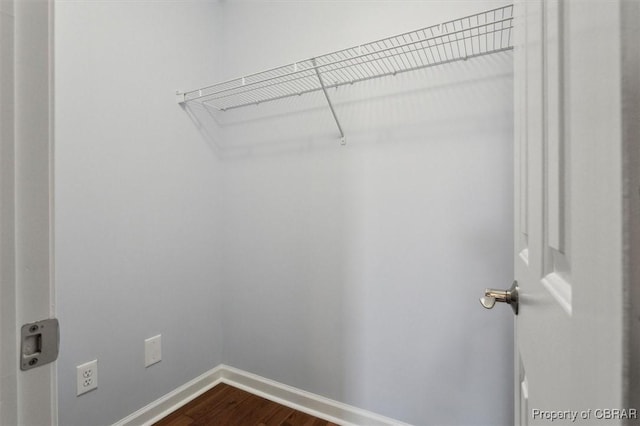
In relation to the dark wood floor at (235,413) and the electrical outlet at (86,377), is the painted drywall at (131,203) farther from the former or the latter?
the dark wood floor at (235,413)

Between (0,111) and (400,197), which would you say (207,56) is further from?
(0,111)

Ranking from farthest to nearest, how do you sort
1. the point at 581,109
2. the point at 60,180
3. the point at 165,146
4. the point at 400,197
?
1. the point at 165,146
2. the point at 400,197
3. the point at 60,180
4. the point at 581,109

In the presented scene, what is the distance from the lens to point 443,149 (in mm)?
1139

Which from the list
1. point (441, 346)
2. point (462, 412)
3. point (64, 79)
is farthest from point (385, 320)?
point (64, 79)

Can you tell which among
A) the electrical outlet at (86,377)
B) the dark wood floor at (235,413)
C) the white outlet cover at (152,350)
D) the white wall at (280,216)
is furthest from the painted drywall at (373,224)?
the electrical outlet at (86,377)

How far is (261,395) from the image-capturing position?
4.93 feet

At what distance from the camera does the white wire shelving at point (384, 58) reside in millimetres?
1026

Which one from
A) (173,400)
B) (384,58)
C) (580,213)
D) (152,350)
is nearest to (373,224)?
(384,58)

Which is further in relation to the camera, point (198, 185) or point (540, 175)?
point (198, 185)

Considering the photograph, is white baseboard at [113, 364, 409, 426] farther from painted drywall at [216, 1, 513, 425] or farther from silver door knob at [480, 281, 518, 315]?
silver door knob at [480, 281, 518, 315]

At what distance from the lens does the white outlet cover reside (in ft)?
4.33

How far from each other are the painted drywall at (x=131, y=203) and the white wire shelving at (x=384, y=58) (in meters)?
0.24

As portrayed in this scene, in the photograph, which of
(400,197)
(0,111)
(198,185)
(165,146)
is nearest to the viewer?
(0,111)

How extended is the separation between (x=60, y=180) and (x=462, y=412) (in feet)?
5.71
